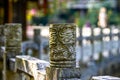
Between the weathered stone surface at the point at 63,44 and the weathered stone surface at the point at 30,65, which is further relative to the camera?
the weathered stone surface at the point at 30,65

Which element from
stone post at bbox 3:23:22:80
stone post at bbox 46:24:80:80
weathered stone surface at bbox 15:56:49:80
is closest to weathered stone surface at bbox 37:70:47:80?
weathered stone surface at bbox 15:56:49:80

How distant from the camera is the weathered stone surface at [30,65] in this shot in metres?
4.82

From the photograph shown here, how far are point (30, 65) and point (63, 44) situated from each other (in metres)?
0.88

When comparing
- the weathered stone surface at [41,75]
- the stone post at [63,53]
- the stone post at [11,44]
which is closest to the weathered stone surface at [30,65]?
the weathered stone surface at [41,75]

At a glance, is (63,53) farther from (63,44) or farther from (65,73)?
(65,73)

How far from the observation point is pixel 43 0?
24.9 metres

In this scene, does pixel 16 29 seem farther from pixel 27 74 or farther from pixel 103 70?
pixel 103 70

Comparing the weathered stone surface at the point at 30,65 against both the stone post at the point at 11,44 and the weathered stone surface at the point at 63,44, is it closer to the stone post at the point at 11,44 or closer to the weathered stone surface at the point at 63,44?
the weathered stone surface at the point at 63,44

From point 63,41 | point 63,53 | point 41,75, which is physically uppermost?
point 63,41

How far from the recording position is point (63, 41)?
4.25 m

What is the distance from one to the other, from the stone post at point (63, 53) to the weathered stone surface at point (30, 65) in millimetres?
477

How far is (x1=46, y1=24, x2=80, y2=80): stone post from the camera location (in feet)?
13.8

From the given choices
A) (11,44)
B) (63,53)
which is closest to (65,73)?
(63,53)

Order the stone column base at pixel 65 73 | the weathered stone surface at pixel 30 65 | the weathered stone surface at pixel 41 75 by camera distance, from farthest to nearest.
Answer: the weathered stone surface at pixel 30 65 < the weathered stone surface at pixel 41 75 < the stone column base at pixel 65 73
